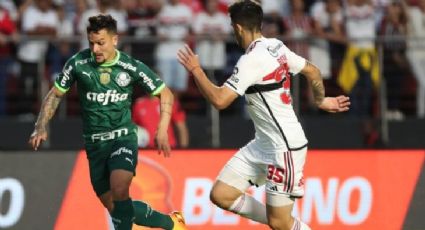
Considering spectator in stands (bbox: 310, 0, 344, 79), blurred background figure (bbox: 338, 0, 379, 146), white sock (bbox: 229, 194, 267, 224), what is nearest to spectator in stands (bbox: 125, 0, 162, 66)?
spectator in stands (bbox: 310, 0, 344, 79)

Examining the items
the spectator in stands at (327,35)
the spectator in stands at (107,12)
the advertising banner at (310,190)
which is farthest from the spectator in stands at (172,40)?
the advertising banner at (310,190)

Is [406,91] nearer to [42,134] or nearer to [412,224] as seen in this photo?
[412,224]

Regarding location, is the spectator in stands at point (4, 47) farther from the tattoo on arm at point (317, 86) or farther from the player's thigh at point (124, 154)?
the tattoo on arm at point (317, 86)

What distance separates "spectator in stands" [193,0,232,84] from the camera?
671 inches

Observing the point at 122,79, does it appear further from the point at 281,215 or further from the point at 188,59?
the point at 281,215

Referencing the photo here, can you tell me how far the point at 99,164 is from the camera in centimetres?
1174

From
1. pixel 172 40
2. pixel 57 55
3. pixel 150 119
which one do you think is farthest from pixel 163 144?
pixel 57 55

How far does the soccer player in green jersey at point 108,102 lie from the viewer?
11.5 metres

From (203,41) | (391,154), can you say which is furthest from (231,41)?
(391,154)

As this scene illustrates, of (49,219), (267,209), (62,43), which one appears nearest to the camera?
(267,209)

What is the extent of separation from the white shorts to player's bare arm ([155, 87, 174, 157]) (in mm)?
733

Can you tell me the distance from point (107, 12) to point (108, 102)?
5882 mm

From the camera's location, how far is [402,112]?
58.3 feet

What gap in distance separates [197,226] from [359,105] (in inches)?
175
